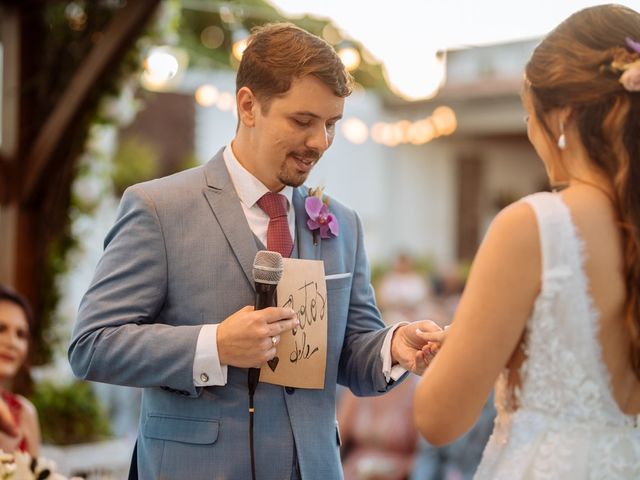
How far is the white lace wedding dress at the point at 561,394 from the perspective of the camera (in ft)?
4.83

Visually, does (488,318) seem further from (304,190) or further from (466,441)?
(466,441)

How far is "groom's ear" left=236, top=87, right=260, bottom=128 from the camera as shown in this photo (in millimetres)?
2088

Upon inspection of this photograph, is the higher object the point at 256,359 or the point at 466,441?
the point at 256,359

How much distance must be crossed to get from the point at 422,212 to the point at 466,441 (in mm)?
11220

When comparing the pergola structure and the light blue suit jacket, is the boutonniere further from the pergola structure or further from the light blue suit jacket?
the pergola structure

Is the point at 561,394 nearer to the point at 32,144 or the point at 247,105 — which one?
the point at 247,105

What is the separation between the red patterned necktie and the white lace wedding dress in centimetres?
63

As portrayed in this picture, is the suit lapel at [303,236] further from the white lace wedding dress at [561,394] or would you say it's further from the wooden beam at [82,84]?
the wooden beam at [82,84]

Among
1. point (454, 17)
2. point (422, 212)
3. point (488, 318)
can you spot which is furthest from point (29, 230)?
point (422, 212)

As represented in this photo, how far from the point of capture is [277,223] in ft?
6.77

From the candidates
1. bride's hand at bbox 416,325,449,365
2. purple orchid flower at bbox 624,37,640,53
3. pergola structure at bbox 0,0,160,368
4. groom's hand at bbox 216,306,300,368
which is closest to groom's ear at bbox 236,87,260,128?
groom's hand at bbox 216,306,300,368

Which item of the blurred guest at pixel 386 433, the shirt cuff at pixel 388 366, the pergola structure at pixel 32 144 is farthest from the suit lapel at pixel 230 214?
the pergola structure at pixel 32 144

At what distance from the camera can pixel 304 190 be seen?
2223 mm

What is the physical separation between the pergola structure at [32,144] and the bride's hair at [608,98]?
3997 millimetres
